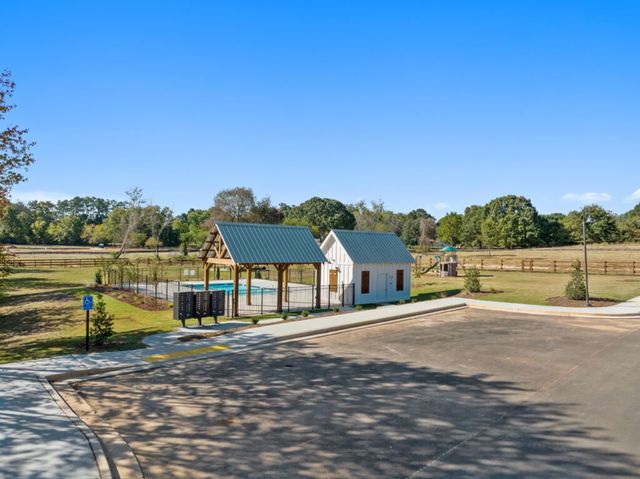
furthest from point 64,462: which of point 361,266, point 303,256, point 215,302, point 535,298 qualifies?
point 535,298

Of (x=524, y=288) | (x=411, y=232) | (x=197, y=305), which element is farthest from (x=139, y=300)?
(x=411, y=232)

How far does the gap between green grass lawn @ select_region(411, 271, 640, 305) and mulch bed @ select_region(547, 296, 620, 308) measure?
532 millimetres

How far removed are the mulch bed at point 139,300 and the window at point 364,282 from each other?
1131 cm

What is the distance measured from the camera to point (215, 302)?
1936 cm

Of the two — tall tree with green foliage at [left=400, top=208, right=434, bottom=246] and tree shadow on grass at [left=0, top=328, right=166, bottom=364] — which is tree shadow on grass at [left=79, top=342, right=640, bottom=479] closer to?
tree shadow on grass at [left=0, top=328, right=166, bottom=364]

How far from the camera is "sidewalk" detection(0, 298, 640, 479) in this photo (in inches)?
274

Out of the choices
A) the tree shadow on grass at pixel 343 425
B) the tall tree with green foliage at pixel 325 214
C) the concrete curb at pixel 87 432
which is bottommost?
the tree shadow on grass at pixel 343 425

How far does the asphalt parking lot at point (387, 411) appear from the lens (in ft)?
23.8

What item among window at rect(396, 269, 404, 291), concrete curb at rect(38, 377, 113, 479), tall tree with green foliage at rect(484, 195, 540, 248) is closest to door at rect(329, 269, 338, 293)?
window at rect(396, 269, 404, 291)

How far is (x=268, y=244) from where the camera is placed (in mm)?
24141

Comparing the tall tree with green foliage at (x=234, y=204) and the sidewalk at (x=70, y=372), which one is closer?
the sidewalk at (x=70, y=372)

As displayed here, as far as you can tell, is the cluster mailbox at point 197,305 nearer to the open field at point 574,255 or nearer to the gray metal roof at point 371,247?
the gray metal roof at point 371,247

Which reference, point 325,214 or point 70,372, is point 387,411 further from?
point 325,214

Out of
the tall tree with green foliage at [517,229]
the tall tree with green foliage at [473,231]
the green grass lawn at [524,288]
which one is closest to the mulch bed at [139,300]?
the green grass lawn at [524,288]
